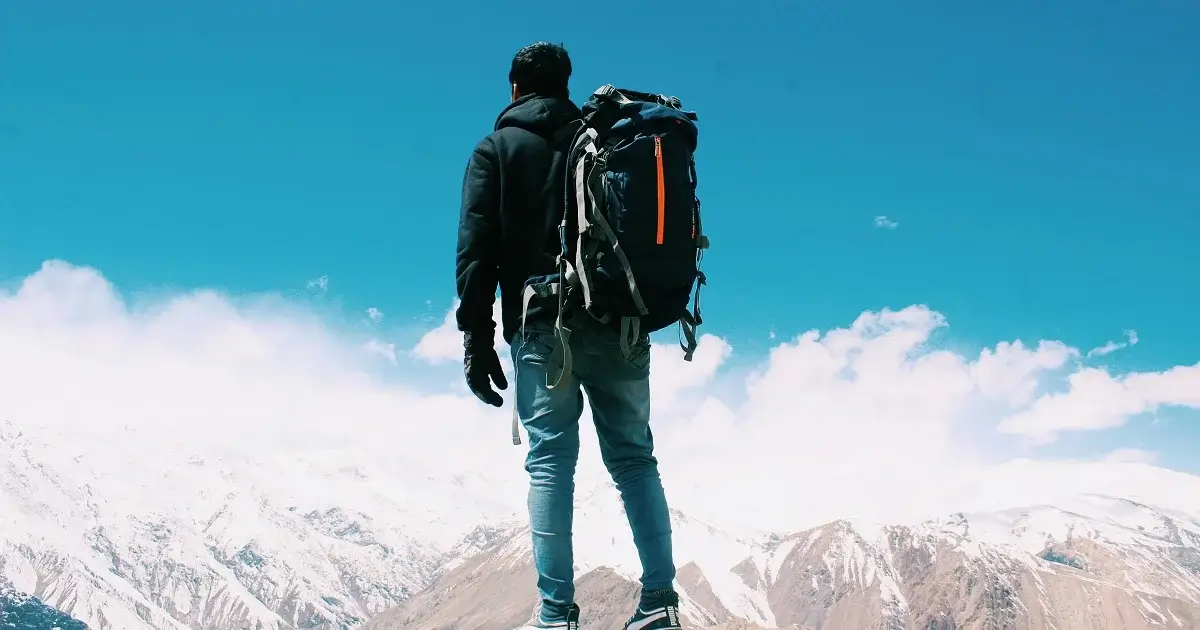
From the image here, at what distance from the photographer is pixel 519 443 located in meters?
5.73

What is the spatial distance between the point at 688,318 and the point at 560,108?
5.43 feet

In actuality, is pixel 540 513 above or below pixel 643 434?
below

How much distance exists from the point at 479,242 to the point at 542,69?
145 centimetres

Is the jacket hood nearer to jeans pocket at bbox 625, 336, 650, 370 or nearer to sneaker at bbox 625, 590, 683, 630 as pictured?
jeans pocket at bbox 625, 336, 650, 370

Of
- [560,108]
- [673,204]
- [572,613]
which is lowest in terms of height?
[572,613]

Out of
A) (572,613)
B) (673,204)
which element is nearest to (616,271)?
(673,204)

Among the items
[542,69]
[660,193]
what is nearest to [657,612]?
[660,193]

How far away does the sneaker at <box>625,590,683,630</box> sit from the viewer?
5266 mm

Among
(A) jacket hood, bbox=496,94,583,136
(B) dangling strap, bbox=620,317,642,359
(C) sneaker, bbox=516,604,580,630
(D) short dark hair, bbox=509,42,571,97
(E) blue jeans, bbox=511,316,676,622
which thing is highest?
(D) short dark hair, bbox=509,42,571,97

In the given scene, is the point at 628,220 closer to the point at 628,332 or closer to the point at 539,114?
the point at 628,332

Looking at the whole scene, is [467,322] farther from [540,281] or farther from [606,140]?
[606,140]

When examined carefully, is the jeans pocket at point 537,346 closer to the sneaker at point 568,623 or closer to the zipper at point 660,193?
the zipper at point 660,193

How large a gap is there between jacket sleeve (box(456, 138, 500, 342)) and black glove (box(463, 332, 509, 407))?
10 cm

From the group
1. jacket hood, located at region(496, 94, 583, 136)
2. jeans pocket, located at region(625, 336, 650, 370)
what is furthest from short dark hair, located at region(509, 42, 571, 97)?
jeans pocket, located at region(625, 336, 650, 370)
